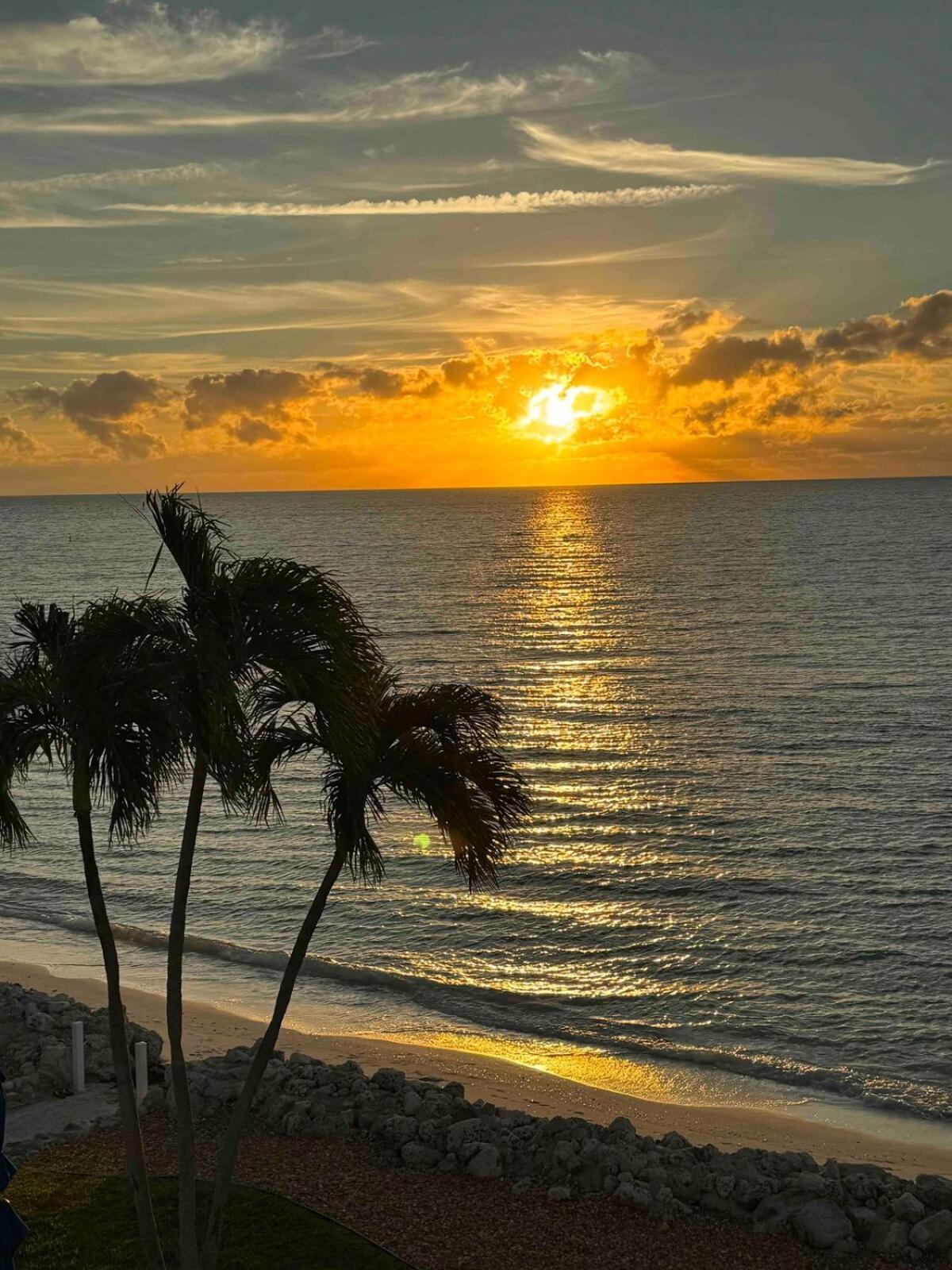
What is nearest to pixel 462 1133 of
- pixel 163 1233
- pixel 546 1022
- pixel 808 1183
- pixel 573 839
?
pixel 163 1233

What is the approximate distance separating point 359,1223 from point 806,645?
7218 centimetres

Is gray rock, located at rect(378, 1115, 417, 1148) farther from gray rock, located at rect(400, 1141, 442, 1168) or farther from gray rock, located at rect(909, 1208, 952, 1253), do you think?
gray rock, located at rect(909, 1208, 952, 1253)

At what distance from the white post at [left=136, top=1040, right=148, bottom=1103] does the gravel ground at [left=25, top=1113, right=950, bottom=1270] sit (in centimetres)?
174

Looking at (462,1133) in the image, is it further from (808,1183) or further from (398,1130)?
(808,1183)

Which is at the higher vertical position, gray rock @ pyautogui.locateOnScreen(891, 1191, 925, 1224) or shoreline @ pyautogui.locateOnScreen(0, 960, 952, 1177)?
gray rock @ pyautogui.locateOnScreen(891, 1191, 925, 1224)

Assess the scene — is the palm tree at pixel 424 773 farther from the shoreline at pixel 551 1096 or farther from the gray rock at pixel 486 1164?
the shoreline at pixel 551 1096

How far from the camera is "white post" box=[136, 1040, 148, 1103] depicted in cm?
1986

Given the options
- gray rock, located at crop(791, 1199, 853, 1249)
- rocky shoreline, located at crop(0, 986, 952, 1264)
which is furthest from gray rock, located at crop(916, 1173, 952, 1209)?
gray rock, located at crop(791, 1199, 853, 1249)

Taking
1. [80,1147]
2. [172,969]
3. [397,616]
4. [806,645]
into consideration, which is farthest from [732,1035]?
[397,616]

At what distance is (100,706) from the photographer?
36.7 feet

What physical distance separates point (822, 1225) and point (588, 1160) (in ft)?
10.5

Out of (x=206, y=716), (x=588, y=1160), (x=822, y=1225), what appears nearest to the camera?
(x=206, y=716)

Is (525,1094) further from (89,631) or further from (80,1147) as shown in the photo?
(89,631)

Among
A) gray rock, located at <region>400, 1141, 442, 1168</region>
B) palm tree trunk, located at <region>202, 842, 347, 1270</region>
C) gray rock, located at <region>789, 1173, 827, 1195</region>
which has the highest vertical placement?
palm tree trunk, located at <region>202, 842, 347, 1270</region>
